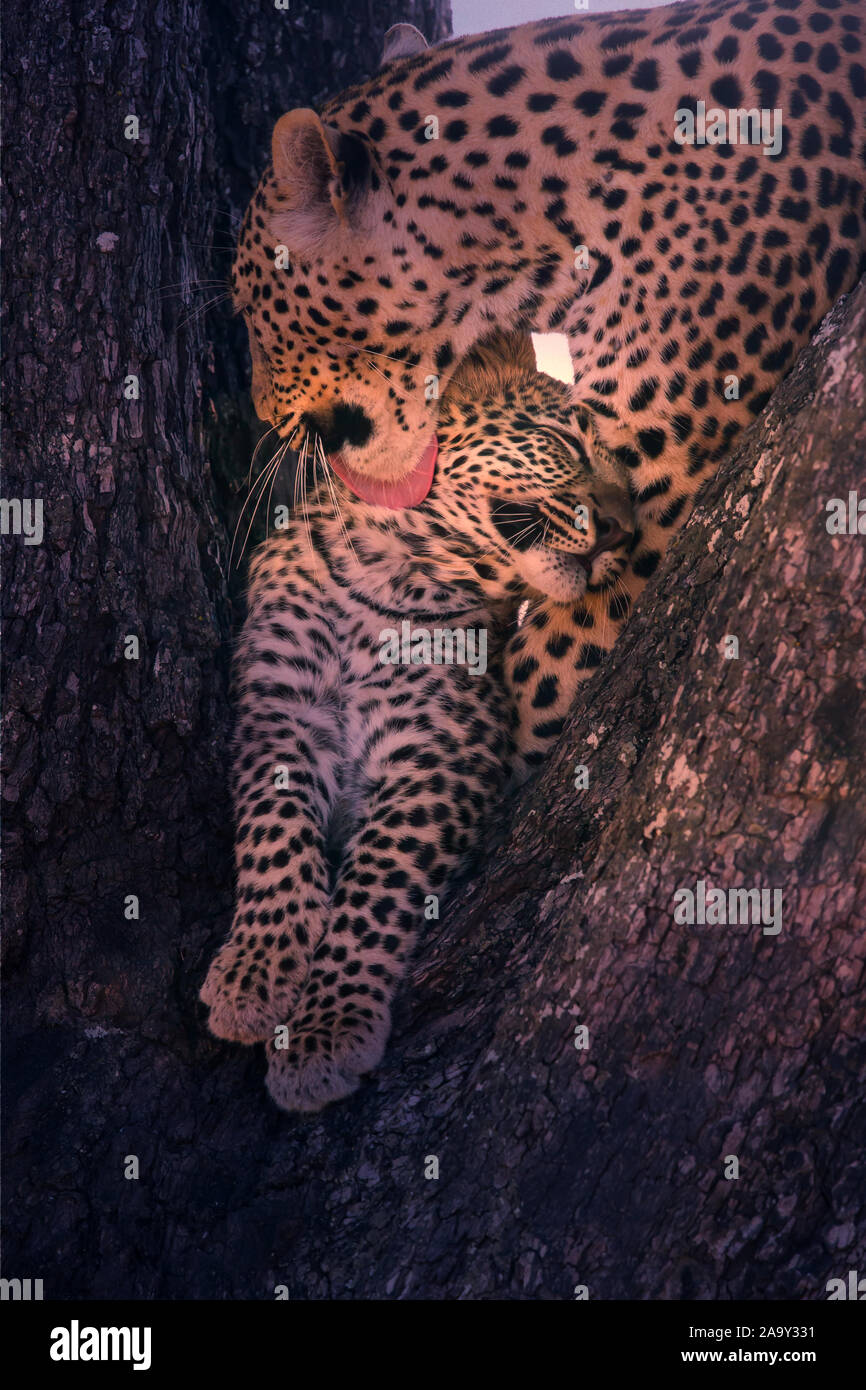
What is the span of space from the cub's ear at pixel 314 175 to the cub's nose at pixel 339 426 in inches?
20.0

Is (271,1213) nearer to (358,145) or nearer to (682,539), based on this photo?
(682,539)

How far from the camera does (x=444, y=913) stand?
10.7ft

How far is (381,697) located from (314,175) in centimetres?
159

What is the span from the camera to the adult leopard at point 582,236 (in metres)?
3.43

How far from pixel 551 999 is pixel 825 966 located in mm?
547

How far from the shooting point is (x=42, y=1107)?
2.88 m
